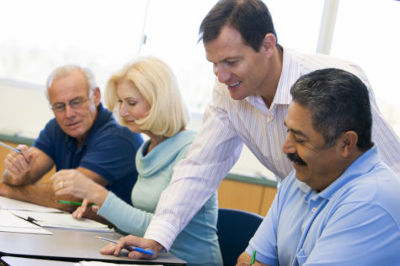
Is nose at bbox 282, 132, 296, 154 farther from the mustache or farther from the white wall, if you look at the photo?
the white wall

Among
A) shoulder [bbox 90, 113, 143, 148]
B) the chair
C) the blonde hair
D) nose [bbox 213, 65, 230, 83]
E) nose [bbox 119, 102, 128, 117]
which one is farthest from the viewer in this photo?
shoulder [bbox 90, 113, 143, 148]

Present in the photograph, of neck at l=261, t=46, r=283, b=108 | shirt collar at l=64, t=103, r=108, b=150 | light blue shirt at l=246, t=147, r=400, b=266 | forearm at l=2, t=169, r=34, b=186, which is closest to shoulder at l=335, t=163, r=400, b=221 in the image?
light blue shirt at l=246, t=147, r=400, b=266

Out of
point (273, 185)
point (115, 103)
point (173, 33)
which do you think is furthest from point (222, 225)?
point (173, 33)

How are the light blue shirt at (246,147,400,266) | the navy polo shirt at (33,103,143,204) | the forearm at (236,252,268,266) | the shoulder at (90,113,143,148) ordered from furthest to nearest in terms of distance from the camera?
1. the shoulder at (90,113,143,148)
2. the navy polo shirt at (33,103,143,204)
3. the forearm at (236,252,268,266)
4. the light blue shirt at (246,147,400,266)

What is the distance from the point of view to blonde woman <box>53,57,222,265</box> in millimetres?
2408

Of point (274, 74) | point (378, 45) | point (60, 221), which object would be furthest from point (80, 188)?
point (378, 45)

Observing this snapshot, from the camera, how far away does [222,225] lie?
263 cm

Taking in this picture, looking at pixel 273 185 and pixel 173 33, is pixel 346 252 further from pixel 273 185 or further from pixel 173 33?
pixel 173 33

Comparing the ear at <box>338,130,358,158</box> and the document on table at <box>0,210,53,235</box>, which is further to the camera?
the document on table at <box>0,210,53,235</box>

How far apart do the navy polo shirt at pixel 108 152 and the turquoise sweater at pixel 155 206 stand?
0.24 metres

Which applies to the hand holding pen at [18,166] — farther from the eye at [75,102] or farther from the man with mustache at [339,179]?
the man with mustache at [339,179]

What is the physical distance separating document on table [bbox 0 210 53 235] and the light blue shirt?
90 cm

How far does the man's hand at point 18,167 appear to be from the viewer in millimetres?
3057

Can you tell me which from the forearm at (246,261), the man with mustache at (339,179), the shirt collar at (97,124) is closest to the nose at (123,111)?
the shirt collar at (97,124)
